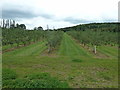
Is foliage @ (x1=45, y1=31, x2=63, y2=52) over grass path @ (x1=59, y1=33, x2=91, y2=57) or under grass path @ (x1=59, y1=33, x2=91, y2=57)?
over

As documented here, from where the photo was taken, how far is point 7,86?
7578 mm

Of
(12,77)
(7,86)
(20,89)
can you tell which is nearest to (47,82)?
(20,89)

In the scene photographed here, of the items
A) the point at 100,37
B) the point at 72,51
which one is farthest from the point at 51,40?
the point at 100,37

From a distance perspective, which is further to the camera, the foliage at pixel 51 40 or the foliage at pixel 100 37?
the foliage at pixel 100 37

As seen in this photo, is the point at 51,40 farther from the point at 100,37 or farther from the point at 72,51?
the point at 100,37

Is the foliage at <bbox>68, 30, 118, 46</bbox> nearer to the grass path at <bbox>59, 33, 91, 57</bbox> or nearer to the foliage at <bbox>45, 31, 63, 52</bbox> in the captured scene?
the grass path at <bbox>59, 33, 91, 57</bbox>

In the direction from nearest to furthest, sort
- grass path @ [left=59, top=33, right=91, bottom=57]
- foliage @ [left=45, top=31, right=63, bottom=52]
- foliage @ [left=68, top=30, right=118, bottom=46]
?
grass path @ [left=59, top=33, right=91, bottom=57], foliage @ [left=45, top=31, right=63, bottom=52], foliage @ [left=68, top=30, right=118, bottom=46]

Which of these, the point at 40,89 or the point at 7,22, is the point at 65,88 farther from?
the point at 7,22

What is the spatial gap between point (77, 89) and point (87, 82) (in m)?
1.30

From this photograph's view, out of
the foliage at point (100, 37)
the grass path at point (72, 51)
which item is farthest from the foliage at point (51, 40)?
the foliage at point (100, 37)

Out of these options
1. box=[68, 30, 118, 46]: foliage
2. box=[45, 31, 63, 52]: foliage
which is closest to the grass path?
box=[45, 31, 63, 52]: foliage

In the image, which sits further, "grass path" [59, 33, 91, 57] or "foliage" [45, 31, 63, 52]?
"foliage" [45, 31, 63, 52]

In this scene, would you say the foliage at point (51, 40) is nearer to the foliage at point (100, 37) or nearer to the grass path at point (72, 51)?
the grass path at point (72, 51)

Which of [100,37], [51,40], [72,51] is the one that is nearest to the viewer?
[51,40]
